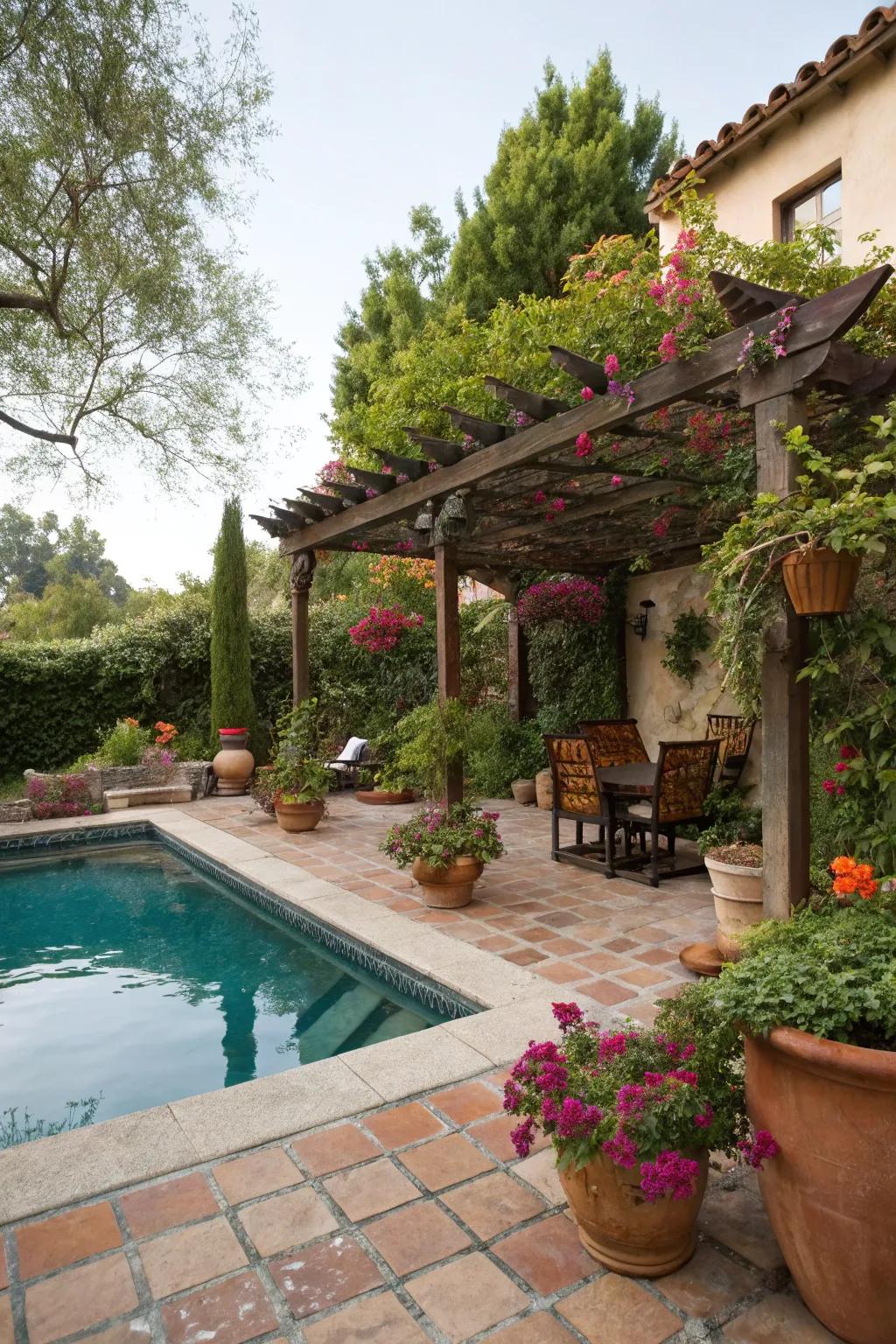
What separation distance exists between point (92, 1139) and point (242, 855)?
387cm

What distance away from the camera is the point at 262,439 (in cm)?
973

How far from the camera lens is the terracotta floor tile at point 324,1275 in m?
1.73

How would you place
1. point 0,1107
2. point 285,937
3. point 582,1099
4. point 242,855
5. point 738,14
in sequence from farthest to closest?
point 738,14, point 242,855, point 285,937, point 0,1107, point 582,1099

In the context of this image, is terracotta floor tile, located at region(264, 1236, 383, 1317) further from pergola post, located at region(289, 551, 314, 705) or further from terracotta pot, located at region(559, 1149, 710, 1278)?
pergola post, located at region(289, 551, 314, 705)

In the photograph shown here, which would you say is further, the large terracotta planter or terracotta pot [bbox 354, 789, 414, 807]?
terracotta pot [bbox 354, 789, 414, 807]

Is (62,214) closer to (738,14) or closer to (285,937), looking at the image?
(285,937)

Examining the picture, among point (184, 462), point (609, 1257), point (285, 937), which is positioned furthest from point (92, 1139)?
point (184, 462)

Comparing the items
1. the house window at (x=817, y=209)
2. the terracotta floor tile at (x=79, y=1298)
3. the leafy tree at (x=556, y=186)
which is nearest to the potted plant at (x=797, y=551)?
the terracotta floor tile at (x=79, y=1298)

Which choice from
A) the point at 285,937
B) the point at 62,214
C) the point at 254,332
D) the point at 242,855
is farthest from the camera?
the point at 254,332

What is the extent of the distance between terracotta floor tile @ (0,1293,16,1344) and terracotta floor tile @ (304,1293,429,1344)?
0.60 meters

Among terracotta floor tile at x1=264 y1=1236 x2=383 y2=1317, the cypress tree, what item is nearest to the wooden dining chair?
terracotta floor tile at x1=264 y1=1236 x2=383 y2=1317

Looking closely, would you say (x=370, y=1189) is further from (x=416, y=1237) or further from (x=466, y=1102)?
(x=466, y=1102)

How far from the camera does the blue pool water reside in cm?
341

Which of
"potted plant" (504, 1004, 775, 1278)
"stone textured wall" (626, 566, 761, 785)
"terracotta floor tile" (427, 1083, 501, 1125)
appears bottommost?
"terracotta floor tile" (427, 1083, 501, 1125)
